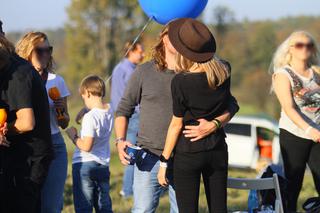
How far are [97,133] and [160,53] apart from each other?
1202 millimetres

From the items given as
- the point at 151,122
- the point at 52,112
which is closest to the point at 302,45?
the point at 151,122

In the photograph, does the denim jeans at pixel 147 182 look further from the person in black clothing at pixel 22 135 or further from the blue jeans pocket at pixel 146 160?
the person in black clothing at pixel 22 135

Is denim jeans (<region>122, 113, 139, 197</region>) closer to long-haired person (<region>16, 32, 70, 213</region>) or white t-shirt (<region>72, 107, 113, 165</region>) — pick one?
white t-shirt (<region>72, 107, 113, 165</region>)

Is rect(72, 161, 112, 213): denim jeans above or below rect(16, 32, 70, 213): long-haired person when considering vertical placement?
below

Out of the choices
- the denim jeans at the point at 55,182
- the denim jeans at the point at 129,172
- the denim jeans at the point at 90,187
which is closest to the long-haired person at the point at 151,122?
the denim jeans at the point at 55,182

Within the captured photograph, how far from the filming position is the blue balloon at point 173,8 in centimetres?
548

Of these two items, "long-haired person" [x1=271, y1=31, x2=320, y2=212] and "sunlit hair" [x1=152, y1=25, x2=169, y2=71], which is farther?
"long-haired person" [x1=271, y1=31, x2=320, y2=212]

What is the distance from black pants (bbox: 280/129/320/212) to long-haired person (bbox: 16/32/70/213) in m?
2.10

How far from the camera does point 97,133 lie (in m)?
5.47

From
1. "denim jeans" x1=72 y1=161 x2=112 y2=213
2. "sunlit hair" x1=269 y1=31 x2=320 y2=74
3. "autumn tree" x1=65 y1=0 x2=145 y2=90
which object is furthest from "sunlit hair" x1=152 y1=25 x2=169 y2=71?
"autumn tree" x1=65 y1=0 x2=145 y2=90

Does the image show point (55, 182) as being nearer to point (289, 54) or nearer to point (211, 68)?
point (211, 68)

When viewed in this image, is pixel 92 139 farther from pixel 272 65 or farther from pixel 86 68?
pixel 86 68

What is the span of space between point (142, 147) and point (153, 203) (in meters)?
0.41

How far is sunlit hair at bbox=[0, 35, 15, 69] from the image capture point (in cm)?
389
